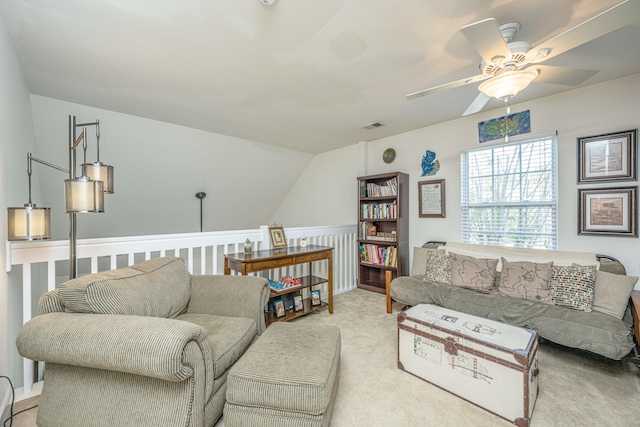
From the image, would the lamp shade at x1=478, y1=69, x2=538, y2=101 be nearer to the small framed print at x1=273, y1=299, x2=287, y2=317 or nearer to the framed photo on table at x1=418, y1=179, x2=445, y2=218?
the framed photo on table at x1=418, y1=179, x2=445, y2=218

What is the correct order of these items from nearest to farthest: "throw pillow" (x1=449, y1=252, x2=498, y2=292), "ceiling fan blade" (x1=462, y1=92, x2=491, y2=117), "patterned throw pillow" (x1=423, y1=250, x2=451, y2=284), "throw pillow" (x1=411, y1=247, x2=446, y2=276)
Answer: "ceiling fan blade" (x1=462, y1=92, x2=491, y2=117) → "throw pillow" (x1=449, y1=252, x2=498, y2=292) → "patterned throw pillow" (x1=423, y1=250, x2=451, y2=284) → "throw pillow" (x1=411, y1=247, x2=446, y2=276)

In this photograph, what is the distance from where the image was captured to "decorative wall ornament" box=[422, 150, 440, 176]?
3.60m

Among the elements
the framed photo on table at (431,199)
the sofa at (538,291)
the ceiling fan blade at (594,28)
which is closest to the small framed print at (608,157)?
the sofa at (538,291)

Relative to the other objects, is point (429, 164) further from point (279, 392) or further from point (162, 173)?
point (162, 173)

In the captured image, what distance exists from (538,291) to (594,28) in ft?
6.30

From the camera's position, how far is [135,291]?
1479 millimetres

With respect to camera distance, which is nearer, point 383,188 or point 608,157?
point 608,157

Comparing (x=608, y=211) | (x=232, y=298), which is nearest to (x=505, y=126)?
(x=608, y=211)

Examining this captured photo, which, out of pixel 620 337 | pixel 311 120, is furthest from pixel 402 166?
pixel 620 337

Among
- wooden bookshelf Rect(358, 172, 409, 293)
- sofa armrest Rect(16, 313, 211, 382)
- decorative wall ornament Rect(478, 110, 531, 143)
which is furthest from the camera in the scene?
wooden bookshelf Rect(358, 172, 409, 293)

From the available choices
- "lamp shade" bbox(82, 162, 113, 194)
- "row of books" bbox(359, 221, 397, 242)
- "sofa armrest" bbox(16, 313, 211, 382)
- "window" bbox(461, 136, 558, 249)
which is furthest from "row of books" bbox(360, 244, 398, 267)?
"lamp shade" bbox(82, 162, 113, 194)

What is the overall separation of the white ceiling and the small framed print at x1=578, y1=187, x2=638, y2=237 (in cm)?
104

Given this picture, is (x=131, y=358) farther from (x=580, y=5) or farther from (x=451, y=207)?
(x=451, y=207)

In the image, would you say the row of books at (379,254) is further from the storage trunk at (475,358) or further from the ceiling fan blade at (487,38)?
the ceiling fan blade at (487,38)
